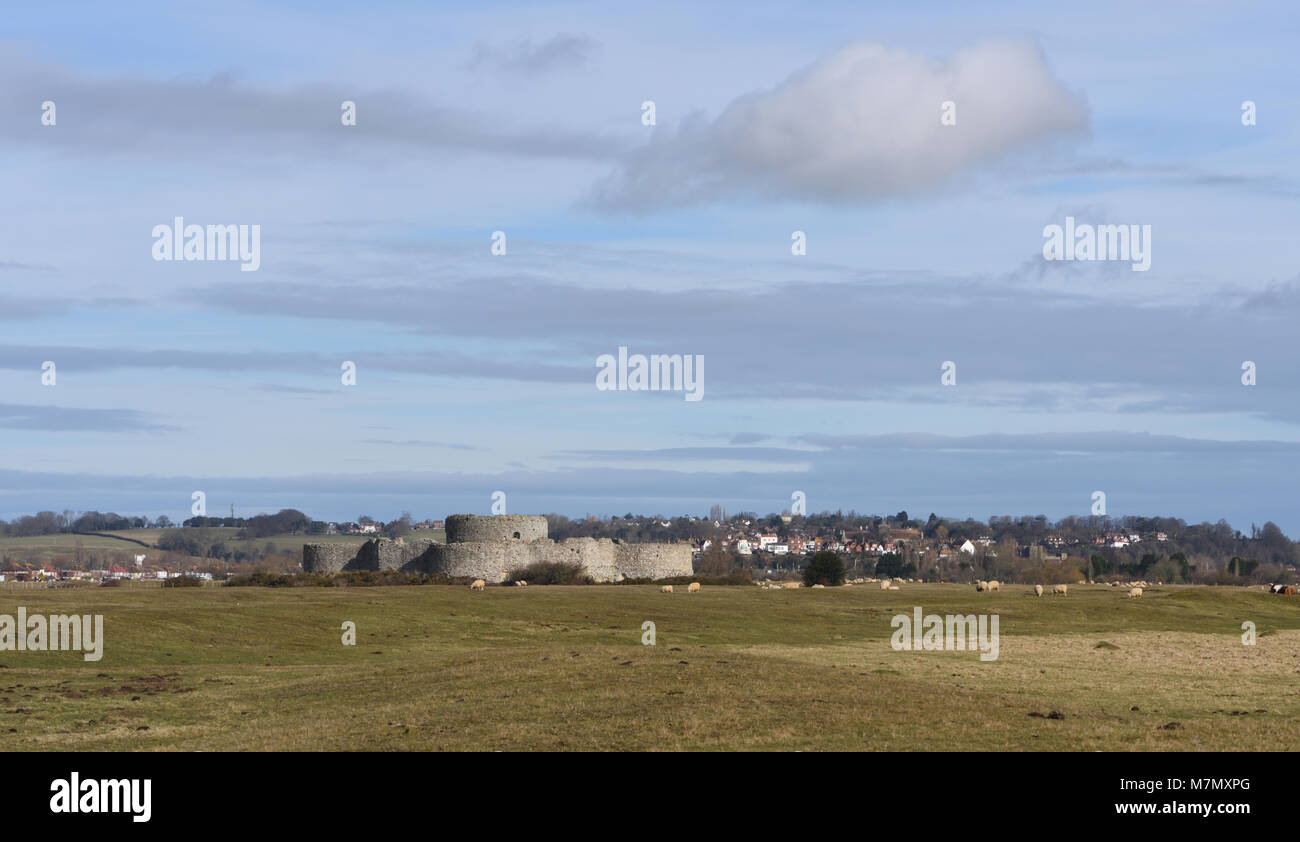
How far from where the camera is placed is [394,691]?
87.7ft

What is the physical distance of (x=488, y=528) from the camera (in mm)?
90875

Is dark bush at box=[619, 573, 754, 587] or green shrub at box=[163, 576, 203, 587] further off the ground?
green shrub at box=[163, 576, 203, 587]

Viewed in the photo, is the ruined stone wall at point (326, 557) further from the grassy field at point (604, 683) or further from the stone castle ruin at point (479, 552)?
the grassy field at point (604, 683)

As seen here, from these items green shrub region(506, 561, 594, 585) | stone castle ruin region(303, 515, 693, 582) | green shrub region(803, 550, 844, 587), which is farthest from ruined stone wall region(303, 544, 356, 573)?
green shrub region(803, 550, 844, 587)

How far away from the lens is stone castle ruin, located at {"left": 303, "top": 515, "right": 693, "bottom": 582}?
86.1 m

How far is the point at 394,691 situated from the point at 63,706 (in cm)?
647

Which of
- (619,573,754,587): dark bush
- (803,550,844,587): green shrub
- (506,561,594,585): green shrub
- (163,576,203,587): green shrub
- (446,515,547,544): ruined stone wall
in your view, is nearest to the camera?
(163,576,203,587): green shrub

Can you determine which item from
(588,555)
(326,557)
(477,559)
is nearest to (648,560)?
(588,555)

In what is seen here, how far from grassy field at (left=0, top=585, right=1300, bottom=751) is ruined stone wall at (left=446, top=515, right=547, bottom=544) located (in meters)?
35.8

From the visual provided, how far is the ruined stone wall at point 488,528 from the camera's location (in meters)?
90.8

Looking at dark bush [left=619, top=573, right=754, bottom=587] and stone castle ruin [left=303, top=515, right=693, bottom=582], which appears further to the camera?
stone castle ruin [left=303, top=515, right=693, bottom=582]

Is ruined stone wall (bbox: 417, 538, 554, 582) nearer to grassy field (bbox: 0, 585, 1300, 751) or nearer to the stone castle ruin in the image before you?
the stone castle ruin
